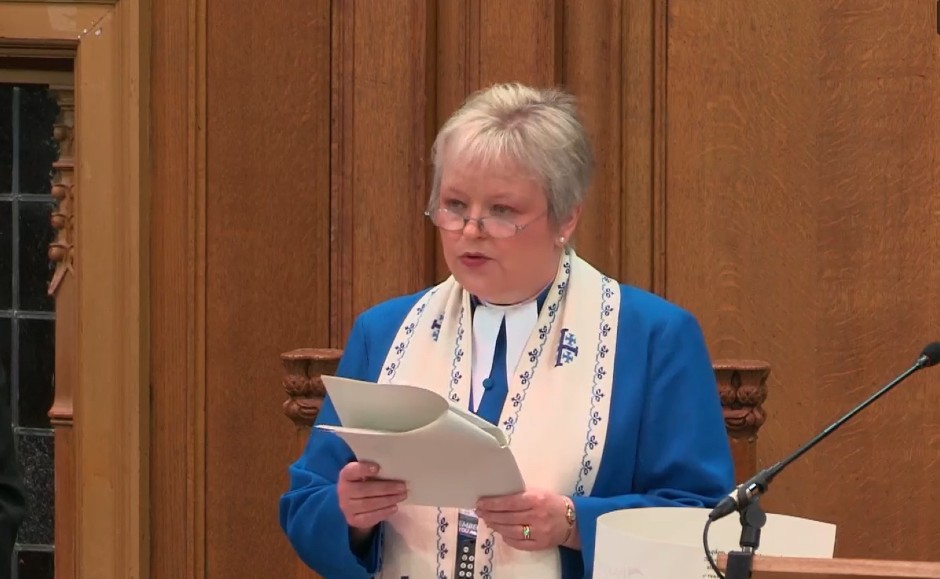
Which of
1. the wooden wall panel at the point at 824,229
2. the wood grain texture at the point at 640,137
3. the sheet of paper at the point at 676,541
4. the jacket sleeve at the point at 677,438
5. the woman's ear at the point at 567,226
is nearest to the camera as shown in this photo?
the sheet of paper at the point at 676,541

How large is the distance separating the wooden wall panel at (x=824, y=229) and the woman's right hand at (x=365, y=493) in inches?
61.6

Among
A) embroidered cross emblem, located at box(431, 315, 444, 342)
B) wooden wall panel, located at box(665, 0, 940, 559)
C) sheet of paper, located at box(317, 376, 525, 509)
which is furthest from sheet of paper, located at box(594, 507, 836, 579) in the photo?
wooden wall panel, located at box(665, 0, 940, 559)

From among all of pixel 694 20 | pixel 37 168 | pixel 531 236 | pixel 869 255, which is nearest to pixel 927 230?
pixel 869 255

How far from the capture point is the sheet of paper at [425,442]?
2449 mm

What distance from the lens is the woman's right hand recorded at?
2650mm

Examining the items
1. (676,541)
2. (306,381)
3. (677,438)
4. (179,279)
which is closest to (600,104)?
(306,381)

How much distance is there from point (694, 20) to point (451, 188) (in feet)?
4.90

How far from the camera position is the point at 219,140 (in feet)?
14.0

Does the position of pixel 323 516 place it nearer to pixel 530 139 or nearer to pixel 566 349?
pixel 566 349

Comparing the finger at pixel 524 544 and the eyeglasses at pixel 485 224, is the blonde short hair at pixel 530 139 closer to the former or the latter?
the eyeglasses at pixel 485 224

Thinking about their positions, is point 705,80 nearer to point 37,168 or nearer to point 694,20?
point 694,20

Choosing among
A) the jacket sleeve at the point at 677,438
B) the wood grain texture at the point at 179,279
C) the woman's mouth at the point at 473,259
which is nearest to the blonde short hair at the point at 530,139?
the woman's mouth at the point at 473,259

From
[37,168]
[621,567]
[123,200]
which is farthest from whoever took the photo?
[37,168]

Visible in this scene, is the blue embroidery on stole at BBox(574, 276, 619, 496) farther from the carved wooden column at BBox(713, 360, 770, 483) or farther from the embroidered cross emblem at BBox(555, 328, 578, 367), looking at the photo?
the carved wooden column at BBox(713, 360, 770, 483)
